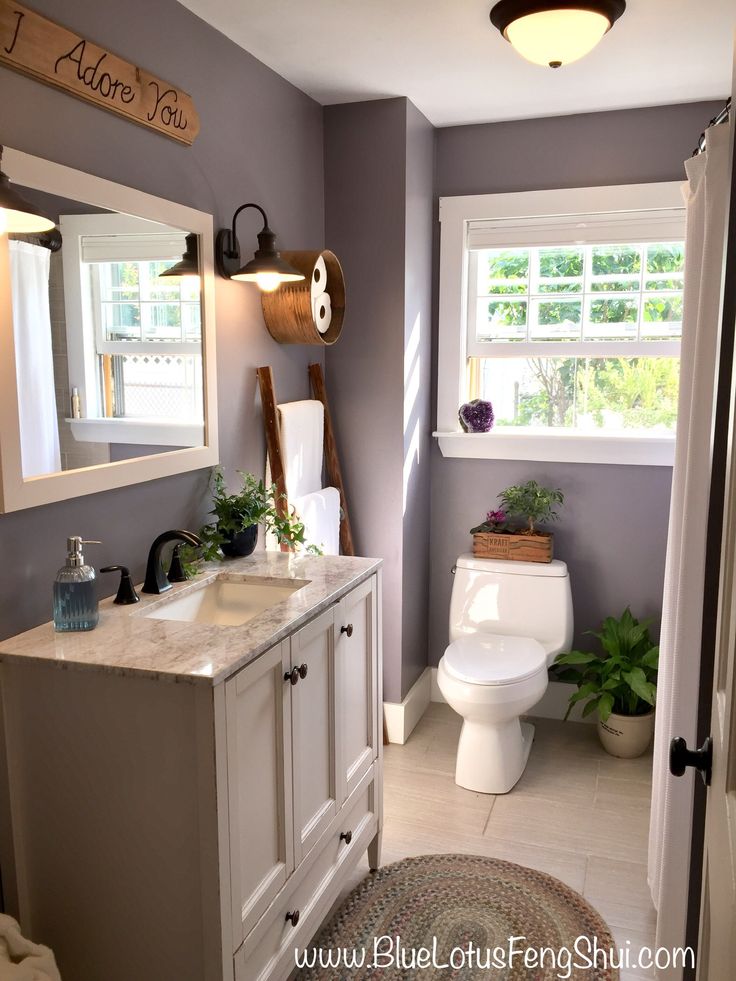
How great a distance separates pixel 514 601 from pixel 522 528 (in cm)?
34

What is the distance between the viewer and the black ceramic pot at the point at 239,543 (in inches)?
93.0

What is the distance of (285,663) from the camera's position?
5.97 ft

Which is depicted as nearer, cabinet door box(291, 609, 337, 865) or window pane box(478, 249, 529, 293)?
cabinet door box(291, 609, 337, 865)

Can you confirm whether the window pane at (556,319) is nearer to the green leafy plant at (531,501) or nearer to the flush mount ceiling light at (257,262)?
the green leafy plant at (531,501)

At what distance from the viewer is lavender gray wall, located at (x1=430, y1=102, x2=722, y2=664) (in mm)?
3160

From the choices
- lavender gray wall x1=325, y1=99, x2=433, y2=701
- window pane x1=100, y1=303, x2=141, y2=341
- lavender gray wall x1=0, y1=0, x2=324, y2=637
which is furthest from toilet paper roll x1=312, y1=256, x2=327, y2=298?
window pane x1=100, y1=303, x2=141, y2=341

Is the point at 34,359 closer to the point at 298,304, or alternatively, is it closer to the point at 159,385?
Result: the point at 159,385

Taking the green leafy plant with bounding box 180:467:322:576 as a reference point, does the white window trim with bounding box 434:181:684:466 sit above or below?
above

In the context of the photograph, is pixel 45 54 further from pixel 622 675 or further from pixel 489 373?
pixel 622 675

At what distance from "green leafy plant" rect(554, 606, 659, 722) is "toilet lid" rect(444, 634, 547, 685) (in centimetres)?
27

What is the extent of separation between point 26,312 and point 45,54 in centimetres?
54

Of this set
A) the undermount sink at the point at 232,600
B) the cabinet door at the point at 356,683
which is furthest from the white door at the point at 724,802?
the undermount sink at the point at 232,600

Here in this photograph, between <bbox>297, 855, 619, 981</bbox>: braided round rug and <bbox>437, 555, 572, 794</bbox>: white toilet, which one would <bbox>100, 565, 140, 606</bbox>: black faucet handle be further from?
<bbox>437, 555, 572, 794</bbox>: white toilet

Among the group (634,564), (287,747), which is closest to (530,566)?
(634,564)
